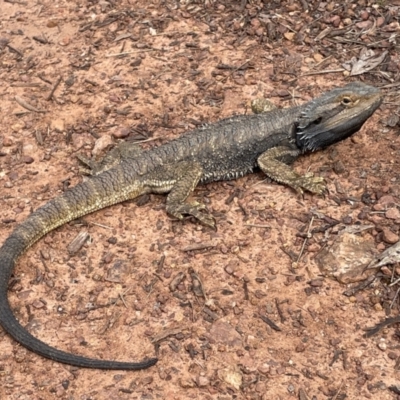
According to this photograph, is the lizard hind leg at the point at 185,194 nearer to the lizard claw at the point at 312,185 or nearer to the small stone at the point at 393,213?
the lizard claw at the point at 312,185

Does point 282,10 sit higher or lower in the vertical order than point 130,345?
higher

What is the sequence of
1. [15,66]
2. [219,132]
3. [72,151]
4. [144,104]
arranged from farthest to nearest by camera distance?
1. [15,66]
2. [144,104]
3. [72,151]
4. [219,132]

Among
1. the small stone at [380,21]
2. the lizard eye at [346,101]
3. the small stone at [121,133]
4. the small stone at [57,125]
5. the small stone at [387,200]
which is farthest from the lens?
the small stone at [380,21]

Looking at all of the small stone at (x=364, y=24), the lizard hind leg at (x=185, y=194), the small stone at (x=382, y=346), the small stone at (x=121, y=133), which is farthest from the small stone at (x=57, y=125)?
the small stone at (x=382, y=346)

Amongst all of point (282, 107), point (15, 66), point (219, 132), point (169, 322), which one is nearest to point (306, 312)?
point (169, 322)

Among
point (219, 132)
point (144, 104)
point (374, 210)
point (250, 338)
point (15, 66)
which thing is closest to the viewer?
point (250, 338)

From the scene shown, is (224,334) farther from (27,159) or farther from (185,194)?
(27,159)

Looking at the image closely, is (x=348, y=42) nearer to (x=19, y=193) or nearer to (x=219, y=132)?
(x=219, y=132)
